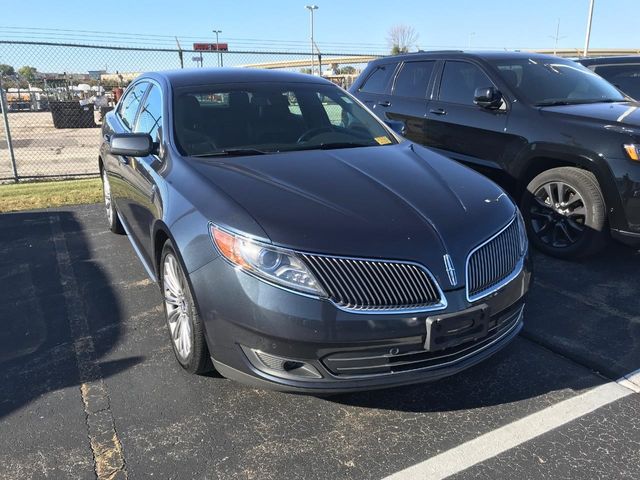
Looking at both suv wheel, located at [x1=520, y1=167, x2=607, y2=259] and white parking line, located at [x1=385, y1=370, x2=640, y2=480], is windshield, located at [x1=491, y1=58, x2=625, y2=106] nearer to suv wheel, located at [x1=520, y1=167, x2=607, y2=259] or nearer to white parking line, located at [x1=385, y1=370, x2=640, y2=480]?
suv wheel, located at [x1=520, y1=167, x2=607, y2=259]

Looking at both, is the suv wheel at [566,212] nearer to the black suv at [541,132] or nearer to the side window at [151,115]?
the black suv at [541,132]

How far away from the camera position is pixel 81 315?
3.84 m

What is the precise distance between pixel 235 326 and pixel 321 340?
0.41m

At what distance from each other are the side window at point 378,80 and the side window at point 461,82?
972mm

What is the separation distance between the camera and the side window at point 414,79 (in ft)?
20.5

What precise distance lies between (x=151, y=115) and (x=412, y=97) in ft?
11.2

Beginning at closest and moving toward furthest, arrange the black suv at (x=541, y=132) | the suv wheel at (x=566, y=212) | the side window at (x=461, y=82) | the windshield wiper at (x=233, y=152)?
the windshield wiper at (x=233, y=152)
the black suv at (x=541, y=132)
the suv wheel at (x=566, y=212)
the side window at (x=461, y=82)

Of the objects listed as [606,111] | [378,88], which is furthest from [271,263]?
[378,88]

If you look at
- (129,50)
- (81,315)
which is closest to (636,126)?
(81,315)

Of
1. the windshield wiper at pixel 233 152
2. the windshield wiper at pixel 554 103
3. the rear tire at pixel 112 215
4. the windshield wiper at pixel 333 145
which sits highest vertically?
the windshield wiper at pixel 554 103

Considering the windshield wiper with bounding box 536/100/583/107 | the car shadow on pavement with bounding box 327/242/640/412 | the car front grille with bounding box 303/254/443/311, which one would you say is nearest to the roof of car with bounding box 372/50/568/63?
the windshield wiper with bounding box 536/100/583/107

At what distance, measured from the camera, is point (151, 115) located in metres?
3.98

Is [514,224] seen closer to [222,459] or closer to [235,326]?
[235,326]

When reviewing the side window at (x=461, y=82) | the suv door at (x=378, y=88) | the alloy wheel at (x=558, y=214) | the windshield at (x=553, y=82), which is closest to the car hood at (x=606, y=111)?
the windshield at (x=553, y=82)
